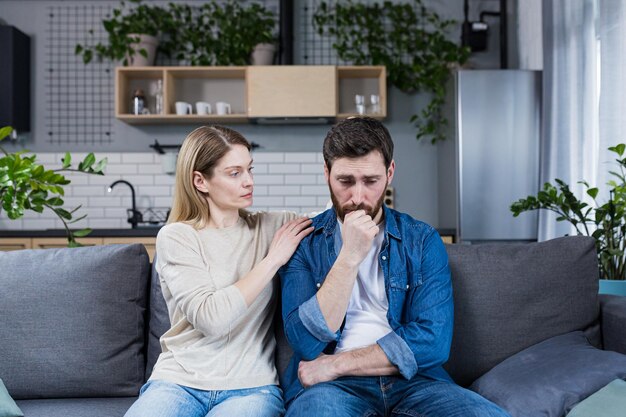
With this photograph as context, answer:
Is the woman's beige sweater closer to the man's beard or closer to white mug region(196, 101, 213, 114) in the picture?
the man's beard

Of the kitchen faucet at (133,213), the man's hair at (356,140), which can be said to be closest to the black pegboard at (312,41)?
the kitchen faucet at (133,213)

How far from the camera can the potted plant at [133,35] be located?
496cm

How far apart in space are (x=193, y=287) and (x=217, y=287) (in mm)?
102

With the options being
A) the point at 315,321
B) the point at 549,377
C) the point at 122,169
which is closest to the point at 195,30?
the point at 122,169

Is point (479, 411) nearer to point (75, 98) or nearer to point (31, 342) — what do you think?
point (31, 342)

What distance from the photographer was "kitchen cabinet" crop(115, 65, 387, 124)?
4840mm

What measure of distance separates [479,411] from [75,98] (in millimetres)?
4522

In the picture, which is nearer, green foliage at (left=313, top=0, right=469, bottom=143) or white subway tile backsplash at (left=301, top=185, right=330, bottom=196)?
green foliage at (left=313, top=0, right=469, bottom=143)

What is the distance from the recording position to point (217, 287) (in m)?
1.84

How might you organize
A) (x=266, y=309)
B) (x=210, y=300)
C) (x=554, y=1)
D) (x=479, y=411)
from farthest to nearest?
1. (x=554, y=1)
2. (x=266, y=309)
3. (x=210, y=300)
4. (x=479, y=411)

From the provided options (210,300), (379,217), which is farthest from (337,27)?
(210,300)

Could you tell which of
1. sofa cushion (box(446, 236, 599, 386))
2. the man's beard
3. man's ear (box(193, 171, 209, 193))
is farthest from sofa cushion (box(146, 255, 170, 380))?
sofa cushion (box(446, 236, 599, 386))

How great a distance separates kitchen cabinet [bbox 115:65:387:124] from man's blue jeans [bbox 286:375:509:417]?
335cm

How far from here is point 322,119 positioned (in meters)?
5.06
